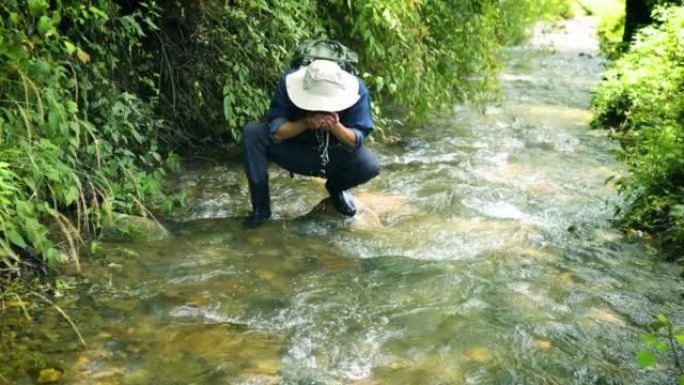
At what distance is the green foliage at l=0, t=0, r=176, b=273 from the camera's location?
3240mm

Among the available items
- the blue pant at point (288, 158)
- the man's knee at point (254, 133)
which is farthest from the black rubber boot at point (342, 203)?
the man's knee at point (254, 133)

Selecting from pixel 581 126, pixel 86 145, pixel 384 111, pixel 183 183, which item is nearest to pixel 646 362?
pixel 86 145

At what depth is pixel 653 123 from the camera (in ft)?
21.3

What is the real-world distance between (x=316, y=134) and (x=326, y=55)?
1.85 ft

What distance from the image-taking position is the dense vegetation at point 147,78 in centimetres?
344

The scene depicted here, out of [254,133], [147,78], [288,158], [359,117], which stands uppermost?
[147,78]

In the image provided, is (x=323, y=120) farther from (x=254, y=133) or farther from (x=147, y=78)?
(x=147, y=78)

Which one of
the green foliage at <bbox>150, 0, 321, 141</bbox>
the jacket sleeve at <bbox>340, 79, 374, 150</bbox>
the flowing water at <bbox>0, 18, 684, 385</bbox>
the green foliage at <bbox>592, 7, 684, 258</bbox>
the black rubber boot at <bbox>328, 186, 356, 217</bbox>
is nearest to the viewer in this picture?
the flowing water at <bbox>0, 18, 684, 385</bbox>

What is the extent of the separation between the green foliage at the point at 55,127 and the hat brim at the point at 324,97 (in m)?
1.13

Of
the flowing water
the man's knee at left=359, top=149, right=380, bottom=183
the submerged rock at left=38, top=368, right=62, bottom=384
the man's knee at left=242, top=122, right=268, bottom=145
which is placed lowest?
the flowing water

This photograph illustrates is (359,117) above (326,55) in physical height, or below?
below

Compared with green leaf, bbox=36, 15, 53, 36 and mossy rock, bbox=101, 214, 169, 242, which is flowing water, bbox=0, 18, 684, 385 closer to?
mossy rock, bbox=101, 214, 169, 242

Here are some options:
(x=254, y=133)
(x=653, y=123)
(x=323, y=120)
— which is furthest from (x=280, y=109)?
(x=653, y=123)

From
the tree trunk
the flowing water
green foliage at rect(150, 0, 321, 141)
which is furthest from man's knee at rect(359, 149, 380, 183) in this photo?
the tree trunk
